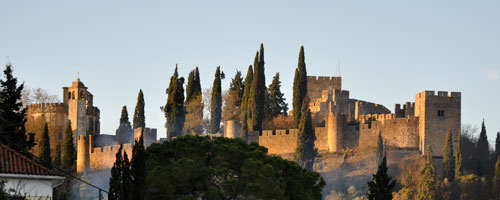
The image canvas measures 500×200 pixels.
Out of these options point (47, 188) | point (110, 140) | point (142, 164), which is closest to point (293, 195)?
point (142, 164)

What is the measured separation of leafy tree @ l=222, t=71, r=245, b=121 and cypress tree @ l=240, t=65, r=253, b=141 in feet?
8.46

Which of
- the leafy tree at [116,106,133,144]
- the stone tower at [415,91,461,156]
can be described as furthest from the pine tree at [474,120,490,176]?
the leafy tree at [116,106,133,144]

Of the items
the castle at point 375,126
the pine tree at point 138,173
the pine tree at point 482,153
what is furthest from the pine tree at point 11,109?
the pine tree at point 482,153

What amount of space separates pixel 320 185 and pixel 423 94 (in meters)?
25.2

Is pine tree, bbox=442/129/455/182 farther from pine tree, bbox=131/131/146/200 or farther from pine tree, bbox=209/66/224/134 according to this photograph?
pine tree, bbox=131/131/146/200

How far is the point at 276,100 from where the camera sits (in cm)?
7794

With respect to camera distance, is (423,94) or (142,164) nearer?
(142,164)

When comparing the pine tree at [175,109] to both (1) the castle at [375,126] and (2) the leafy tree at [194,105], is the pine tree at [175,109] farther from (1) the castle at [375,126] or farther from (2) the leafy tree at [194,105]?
(1) the castle at [375,126]

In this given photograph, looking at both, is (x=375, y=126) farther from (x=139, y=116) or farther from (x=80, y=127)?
(x=80, y=127)

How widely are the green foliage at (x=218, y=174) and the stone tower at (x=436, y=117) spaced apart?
24183mm

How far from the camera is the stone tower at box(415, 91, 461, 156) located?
68.2 m

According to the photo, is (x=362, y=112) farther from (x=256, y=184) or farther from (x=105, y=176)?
(x=256, y=184)

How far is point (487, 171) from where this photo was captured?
6856 centimetres

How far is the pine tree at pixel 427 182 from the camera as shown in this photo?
64.2m
